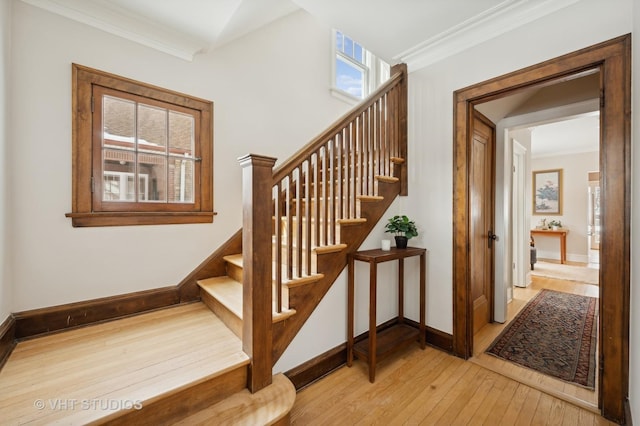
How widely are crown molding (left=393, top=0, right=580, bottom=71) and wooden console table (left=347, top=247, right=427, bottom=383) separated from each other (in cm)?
177

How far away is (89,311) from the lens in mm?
2025

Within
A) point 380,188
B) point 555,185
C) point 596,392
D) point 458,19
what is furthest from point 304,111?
point 555,185

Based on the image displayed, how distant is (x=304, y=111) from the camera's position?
11.4ft

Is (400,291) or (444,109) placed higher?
(444,109)

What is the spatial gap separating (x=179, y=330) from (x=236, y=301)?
44cm

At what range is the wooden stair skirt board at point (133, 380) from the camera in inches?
47.9

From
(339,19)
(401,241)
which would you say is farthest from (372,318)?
(339,19)

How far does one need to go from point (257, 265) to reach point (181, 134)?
160 cm

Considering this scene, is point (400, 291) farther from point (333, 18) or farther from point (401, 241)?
point (333, 18)

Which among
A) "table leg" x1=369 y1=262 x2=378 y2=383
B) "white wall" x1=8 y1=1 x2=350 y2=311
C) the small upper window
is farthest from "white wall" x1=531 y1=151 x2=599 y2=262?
"white wall" x1=8 y1=1 x2=350 y2=311

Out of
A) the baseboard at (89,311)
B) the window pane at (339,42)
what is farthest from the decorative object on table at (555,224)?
the baseboard at (89,311)

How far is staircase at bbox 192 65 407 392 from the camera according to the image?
156 centimetres

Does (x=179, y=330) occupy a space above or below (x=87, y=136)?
below

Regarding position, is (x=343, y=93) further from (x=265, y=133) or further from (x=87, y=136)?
(x=87, y=136)
